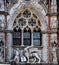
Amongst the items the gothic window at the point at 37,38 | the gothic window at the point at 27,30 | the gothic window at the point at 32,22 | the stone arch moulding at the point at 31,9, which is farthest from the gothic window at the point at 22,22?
the gothic window at the point at 37,38

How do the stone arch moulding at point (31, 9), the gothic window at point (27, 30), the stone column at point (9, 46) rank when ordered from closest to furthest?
1. the stone column at point (9, 46)
2. the stone arch moulding at point (31, 9)
3. the gothic window at point (27, 30)

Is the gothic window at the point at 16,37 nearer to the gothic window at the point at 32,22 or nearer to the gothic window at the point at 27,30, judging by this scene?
the gothic window at the point at 27,30

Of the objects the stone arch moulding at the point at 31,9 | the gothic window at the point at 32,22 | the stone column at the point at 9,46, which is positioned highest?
the stone arch moulding at the point at 31,9

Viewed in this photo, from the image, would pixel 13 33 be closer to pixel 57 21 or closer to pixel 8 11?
pixel 8 11

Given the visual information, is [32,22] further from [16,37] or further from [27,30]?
[16,37]

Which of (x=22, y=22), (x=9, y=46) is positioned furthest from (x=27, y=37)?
(x=9, y=46)

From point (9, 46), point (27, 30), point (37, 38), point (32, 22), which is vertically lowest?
point (9, 46)

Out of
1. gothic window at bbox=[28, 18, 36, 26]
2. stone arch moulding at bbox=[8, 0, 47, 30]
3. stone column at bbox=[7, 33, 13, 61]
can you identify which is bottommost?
stone column at bbox=[7, 33, 13, 61]

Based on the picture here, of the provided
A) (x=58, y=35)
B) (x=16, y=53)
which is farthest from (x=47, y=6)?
(x=16, y=53)

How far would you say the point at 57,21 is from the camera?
1587 cm

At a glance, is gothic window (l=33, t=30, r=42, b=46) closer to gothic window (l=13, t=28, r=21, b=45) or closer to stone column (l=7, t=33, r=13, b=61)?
gothic window (l=13, t=28, r=21, b=45)

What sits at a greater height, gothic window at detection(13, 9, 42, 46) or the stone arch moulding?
the stone arch moulding

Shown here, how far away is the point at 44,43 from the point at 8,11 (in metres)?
2.33

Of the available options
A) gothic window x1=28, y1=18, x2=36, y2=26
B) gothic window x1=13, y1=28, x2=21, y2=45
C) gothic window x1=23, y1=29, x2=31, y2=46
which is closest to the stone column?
gothic window x1=13, y1=28, x2=21, y2=45
